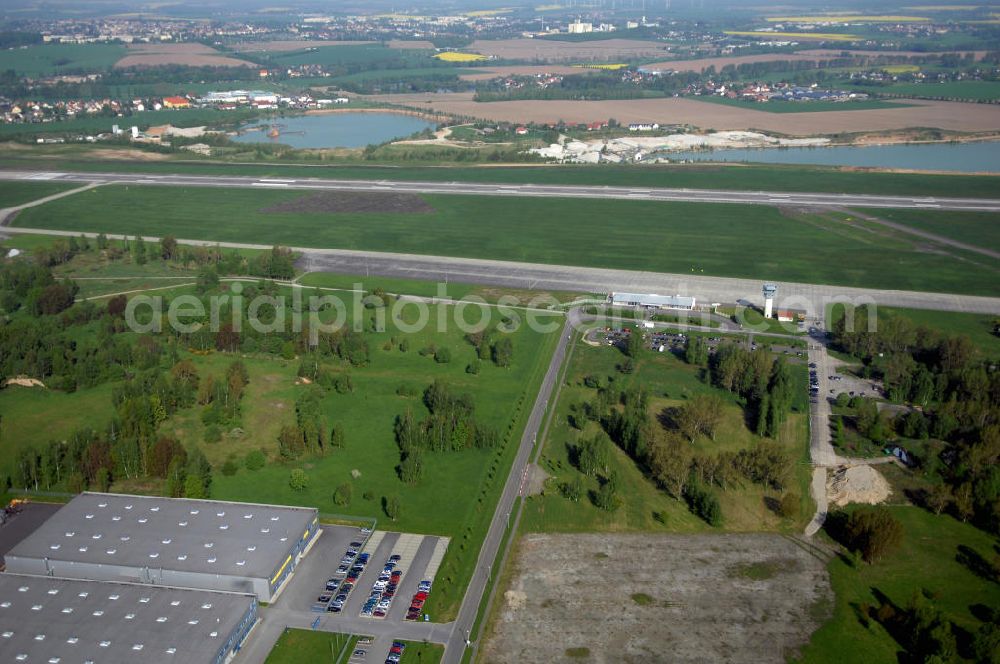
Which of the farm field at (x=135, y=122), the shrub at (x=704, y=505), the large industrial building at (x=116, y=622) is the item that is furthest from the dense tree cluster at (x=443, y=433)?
the farm field at (x=135, y=122)

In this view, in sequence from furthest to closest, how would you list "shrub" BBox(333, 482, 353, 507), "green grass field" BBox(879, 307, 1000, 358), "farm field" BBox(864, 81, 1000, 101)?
"farm field" BBox(864, 81, 1000, 101) → "green grass field" BBox(879, 307, 1000, 358) → "shrub" BBox(333, 482, 353, 507)

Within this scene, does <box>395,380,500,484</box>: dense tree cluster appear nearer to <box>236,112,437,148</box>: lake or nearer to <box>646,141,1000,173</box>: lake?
<box>646,141,1000,173</box>: lake

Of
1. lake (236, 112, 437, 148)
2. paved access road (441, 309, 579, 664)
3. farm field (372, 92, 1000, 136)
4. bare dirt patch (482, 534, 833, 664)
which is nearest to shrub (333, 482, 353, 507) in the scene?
paved access road (441, 309, 579, 664)

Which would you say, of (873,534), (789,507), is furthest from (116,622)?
(873,534)

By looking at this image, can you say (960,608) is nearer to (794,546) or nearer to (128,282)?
(794,546)

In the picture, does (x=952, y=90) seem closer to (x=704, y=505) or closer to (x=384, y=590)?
(x=704, y=505)
